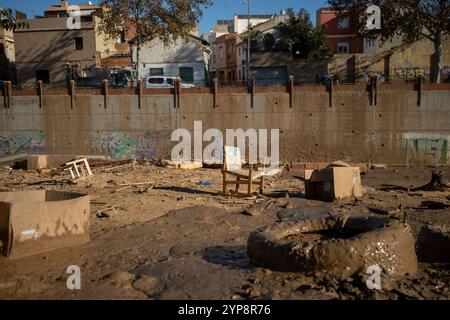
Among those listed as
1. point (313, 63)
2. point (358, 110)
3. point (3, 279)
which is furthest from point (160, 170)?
point (313, 63)

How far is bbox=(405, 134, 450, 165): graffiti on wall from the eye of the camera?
2175 centimetres

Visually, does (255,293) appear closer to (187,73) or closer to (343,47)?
(187,73)

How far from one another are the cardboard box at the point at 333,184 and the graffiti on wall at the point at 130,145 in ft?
43.3

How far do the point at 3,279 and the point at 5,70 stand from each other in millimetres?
39199

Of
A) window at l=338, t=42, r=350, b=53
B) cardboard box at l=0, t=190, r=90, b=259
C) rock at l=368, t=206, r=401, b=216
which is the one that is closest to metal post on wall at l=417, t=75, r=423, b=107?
rock at l=368, t=206, r=401, b=216

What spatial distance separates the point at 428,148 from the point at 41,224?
67.0 ft

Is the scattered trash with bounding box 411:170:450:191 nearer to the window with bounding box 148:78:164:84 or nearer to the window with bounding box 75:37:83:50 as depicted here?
the window with bounding box 148:78:164:84

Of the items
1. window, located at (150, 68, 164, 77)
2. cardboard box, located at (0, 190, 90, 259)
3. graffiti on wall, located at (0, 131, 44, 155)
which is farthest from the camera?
window, located at (150, 68, 164, 77)

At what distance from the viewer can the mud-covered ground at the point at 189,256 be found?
453 centimetres

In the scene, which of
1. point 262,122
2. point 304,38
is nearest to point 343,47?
point 304,38

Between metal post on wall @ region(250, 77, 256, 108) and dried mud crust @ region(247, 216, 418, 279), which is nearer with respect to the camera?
dried mud crust @ region(247, 216, 418, 279)

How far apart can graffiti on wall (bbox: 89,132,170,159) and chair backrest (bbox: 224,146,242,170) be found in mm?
11221

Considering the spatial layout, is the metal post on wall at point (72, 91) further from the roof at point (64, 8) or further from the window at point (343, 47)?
the window at point (343, 47)
